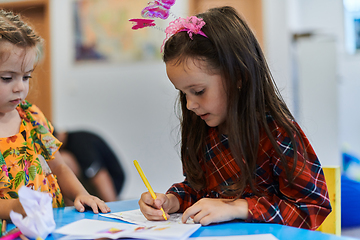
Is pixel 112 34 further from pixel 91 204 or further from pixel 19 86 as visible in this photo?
pixel 91 204

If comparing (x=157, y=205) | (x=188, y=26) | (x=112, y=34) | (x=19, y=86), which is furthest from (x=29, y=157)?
(x=112, y=34)

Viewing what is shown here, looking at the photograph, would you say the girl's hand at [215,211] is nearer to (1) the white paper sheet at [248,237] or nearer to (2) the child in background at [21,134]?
(1) the white paper sheet at [248,237]

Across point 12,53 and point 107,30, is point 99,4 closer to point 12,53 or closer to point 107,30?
point 107,30

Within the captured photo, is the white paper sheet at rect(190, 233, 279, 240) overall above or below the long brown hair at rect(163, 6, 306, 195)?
below

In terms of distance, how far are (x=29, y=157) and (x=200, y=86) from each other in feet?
1.61

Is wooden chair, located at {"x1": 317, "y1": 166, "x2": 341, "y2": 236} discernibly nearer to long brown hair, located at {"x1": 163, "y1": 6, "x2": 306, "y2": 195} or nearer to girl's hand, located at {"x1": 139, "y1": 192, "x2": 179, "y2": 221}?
long brown hair, located at {"x1": 163, "y1": 6, "x2": 306, "y2": 195}

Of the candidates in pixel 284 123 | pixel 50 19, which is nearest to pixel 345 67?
pixel 50 19

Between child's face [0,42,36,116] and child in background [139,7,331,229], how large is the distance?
13.6 inches

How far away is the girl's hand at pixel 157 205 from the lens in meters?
0.74

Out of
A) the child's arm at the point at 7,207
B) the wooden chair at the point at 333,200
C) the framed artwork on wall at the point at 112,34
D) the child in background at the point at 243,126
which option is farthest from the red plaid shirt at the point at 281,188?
the framed artwork on wall at the point at 112,34

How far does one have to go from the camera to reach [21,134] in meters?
0.94

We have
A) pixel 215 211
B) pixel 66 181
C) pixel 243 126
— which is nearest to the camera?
pixel 215 211

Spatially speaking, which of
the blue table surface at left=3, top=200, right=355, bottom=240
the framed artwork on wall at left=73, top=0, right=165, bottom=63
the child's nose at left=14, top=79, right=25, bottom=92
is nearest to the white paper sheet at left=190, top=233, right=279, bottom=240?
the blue table surface at left=3, top=200, right=355, bottom=240

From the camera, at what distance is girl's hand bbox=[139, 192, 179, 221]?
745 millimetres
